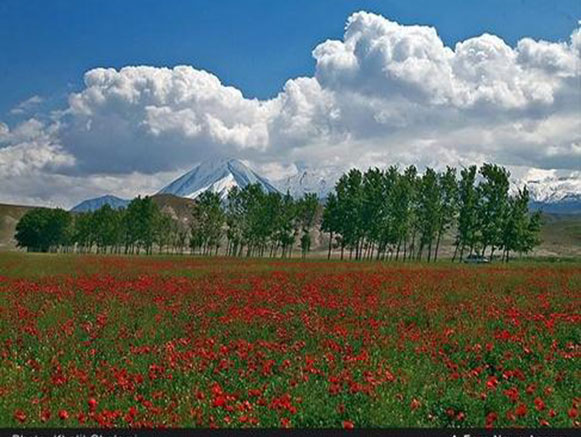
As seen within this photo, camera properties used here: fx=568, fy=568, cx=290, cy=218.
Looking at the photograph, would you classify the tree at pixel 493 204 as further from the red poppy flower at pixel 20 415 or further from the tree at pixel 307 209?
the red poppy flower at pixel 20 415

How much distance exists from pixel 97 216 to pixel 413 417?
485ft

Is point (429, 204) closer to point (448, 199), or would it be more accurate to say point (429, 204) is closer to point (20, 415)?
point (448, 199)

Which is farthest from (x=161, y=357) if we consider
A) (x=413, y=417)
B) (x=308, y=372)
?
(x=413, y=417)

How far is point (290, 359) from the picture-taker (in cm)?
1091

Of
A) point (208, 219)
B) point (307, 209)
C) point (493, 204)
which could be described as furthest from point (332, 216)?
point (208, 219)

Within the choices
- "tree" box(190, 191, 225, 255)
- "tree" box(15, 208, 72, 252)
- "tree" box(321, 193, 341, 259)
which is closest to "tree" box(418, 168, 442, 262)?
"tree" box(321, 193, 341, 259)

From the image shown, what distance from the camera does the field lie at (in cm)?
772

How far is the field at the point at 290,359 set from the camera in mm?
7723

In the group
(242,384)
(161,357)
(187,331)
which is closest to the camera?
(242,384)

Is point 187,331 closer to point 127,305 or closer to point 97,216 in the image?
point 127,305

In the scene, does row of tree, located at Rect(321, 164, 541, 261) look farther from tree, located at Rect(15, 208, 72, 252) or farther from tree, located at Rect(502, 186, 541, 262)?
tree, located at Rect(15, 208, 72, 252)

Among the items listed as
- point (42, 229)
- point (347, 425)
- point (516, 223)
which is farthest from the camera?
point (42, 229)

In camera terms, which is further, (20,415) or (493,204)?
(493,204)

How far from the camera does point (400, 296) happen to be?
19203 millimetres
